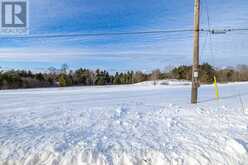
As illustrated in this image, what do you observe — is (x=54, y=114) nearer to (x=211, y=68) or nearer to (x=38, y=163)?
(x=38, y=163)

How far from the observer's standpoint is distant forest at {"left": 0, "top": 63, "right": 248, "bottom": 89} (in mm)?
29203

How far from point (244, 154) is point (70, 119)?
166 inches

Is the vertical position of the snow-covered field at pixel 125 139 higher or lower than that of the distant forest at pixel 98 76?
lower

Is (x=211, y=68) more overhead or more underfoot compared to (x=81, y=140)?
more overhead

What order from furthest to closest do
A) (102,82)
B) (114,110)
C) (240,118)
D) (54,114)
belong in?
(102,82) → (114,110) → (54,114) → (240,118)

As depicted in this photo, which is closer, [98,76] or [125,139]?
[125,139]

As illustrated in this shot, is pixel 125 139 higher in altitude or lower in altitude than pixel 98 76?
lower

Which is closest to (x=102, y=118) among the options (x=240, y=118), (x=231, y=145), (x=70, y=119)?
(x=70, y=119)

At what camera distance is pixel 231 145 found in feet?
12.2

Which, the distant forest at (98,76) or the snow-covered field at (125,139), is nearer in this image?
the snow-covered field at (125,139)

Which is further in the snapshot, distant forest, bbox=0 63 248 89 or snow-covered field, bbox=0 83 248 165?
distant forest, bbox=0 63 248 89

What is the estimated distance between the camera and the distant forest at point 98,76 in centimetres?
2920

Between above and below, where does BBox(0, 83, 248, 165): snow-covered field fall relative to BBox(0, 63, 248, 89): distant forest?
below

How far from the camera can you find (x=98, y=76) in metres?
39.0
